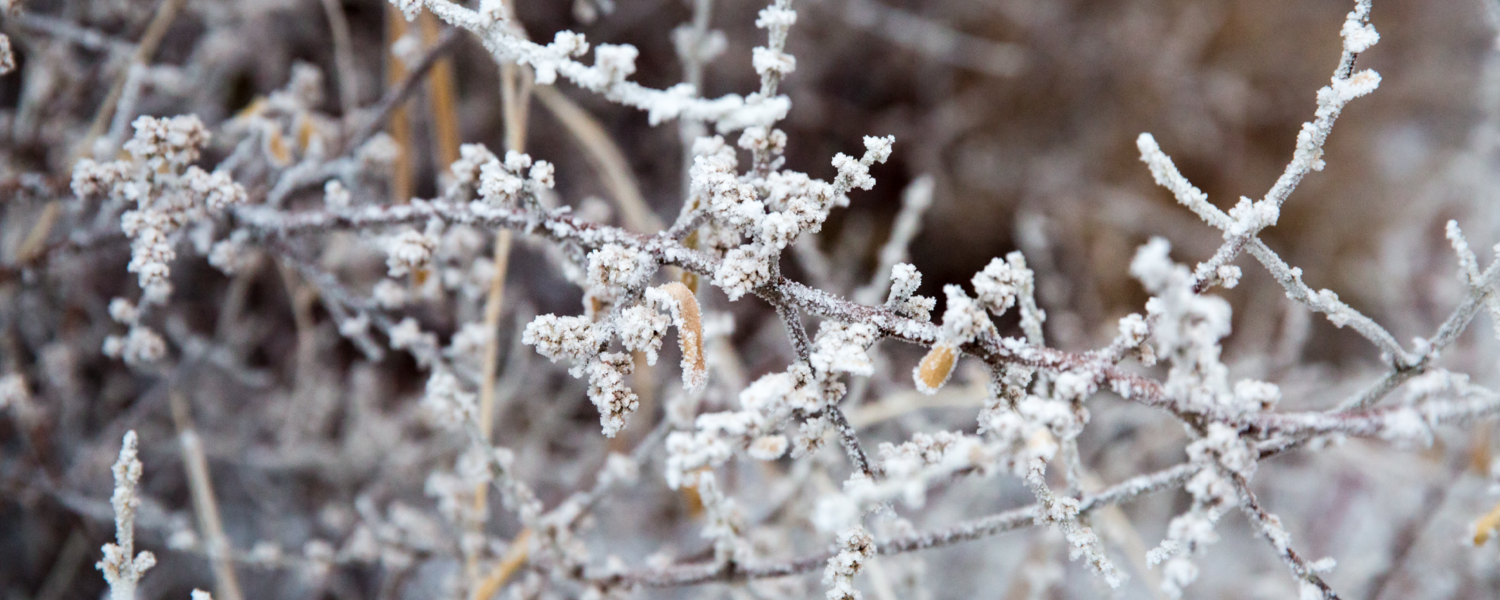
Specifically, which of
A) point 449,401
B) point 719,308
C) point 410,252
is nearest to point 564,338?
point 410,252

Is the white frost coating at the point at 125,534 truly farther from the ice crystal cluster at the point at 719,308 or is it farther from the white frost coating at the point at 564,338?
the white frost coating at the point at 564,338

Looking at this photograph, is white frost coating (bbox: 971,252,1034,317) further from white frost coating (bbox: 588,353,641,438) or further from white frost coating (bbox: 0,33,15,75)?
white frost coating (bbox: 0,33,15,75)

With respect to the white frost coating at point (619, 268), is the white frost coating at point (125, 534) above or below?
below

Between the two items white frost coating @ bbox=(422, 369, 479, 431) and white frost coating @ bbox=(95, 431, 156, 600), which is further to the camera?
white frost coating @ bbox=(422, 369, 479, 431)

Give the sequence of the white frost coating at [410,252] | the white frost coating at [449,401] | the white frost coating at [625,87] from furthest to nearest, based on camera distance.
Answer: the white frost coating at [449,401] < the white frost coating at [410,252] < the white frost coating at [625,87]

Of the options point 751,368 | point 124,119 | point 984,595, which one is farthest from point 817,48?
point 124,119

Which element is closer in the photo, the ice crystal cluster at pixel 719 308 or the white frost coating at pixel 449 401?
the ice crystal cluster at pixel 719 308

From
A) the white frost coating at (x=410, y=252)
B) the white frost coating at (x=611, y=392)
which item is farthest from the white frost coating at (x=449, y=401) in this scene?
the white frost coating at (x=611, y=392)

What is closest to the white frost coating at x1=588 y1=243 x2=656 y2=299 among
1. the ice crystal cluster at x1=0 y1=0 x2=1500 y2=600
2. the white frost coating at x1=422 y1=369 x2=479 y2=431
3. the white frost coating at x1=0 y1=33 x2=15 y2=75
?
the ice crystal cluster at x1=0 y1=0 x2=1500 y2=600
